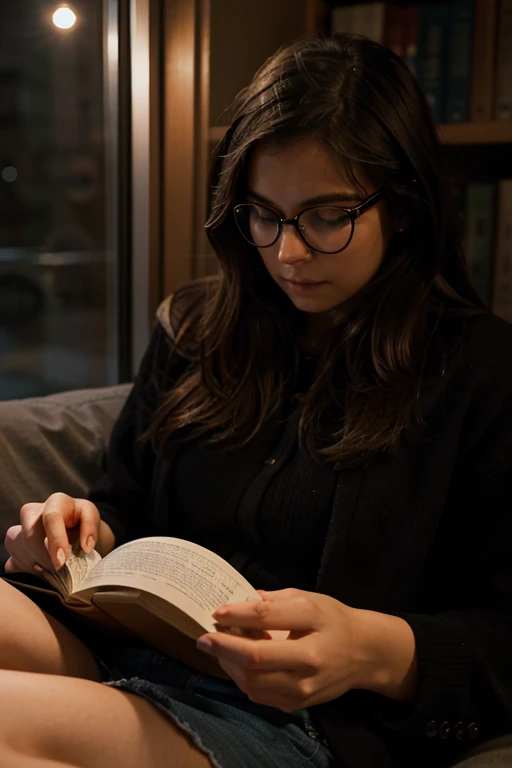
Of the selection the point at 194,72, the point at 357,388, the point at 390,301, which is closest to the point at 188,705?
the point at 357,388

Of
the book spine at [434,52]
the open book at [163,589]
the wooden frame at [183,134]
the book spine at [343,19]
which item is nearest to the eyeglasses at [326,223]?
the open book at [163,589]

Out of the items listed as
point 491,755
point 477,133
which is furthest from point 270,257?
point 477,133

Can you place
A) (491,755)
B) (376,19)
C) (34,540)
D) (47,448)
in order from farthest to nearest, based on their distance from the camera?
(376,19) < (47,448) < (34,540) < (491,755)

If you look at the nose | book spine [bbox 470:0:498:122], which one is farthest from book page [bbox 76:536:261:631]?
book spine [bbox 470:0:498:122]

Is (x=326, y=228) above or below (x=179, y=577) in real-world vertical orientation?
above

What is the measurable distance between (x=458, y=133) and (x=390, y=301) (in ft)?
2.29

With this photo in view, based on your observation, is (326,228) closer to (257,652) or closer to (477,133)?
(257,652)

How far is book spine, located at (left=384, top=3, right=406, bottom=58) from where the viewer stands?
1.68 metres

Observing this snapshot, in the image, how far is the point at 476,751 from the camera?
3.07ft

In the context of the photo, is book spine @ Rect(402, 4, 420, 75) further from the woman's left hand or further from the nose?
the woman's left hand

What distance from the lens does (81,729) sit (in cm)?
77

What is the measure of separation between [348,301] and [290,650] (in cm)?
49

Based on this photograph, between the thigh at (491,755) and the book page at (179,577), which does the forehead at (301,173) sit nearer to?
the book page at (179,577)

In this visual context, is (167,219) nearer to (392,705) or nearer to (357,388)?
(357,388)
